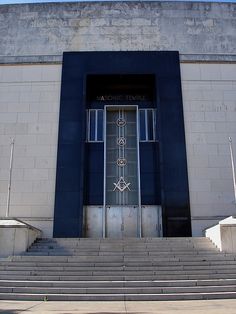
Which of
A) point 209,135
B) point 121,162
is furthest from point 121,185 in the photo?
point 209,135

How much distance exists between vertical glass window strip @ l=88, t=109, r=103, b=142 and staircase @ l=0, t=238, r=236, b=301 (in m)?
7.54

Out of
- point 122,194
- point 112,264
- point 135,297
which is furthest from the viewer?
point 122,194

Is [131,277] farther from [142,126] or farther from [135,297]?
[142,126]

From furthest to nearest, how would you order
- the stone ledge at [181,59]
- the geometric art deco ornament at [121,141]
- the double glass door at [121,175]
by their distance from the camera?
the stone ledge at [181,59]
the geometric art deco ornament at [121,141]
the double glass door at [121,175]

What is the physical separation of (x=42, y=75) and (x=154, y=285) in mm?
16063

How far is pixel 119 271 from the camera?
40.1ft

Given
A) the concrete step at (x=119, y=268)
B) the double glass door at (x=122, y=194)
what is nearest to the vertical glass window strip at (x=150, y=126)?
the double glass door at (x=122, y=194)

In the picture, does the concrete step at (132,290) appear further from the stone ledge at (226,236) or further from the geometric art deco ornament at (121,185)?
the geometric art deco ornament at (121,185)

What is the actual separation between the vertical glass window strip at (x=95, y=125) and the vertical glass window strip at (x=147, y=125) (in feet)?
8.19

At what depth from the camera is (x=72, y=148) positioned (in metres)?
20.8

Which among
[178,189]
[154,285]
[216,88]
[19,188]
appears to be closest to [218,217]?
[178,189]

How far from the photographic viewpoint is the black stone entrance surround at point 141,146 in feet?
64.1

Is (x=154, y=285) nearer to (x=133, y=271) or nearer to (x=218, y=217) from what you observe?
(x=133, y=271)

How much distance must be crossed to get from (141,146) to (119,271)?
1029 centimetres
